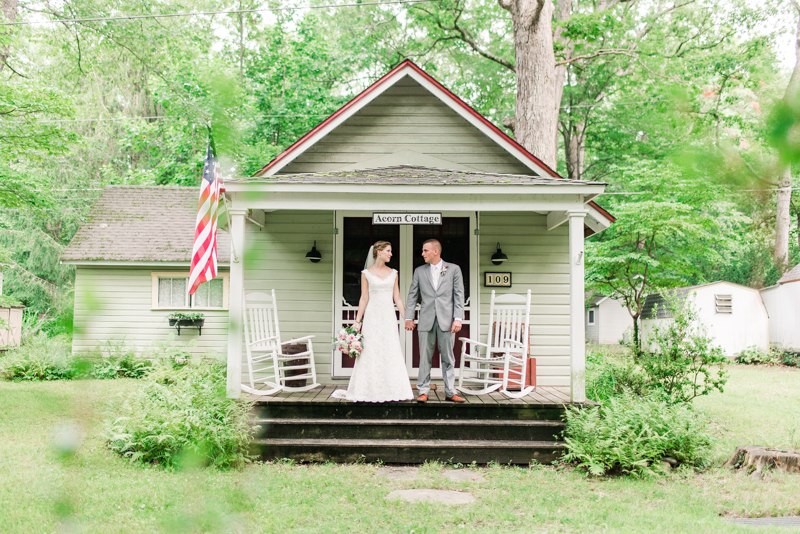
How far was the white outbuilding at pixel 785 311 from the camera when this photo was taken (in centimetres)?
1766

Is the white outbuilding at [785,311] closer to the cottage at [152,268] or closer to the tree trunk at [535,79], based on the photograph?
the tree trunk at [535,79]

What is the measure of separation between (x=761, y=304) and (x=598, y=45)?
9.47 metres

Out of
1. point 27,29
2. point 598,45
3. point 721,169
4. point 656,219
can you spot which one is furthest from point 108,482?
point 598,45

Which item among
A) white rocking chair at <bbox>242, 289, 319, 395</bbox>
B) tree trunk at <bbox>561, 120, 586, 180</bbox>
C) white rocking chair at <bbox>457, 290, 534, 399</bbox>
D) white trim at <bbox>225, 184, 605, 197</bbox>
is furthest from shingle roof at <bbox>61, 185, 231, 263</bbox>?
tree trunk at <bbox>561, 120, 586, 180</bbox>

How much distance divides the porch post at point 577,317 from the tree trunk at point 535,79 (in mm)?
5549

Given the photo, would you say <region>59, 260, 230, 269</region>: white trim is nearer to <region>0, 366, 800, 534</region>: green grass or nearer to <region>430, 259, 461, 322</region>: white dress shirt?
<region>0, 366, 800, 534</region>: green grass

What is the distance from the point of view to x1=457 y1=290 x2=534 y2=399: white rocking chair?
6852mm

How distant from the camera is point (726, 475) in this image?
5.48 m

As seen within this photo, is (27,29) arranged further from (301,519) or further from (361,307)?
(301,519)

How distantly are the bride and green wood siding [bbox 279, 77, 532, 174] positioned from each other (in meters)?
2.22

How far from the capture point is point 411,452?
595 cm

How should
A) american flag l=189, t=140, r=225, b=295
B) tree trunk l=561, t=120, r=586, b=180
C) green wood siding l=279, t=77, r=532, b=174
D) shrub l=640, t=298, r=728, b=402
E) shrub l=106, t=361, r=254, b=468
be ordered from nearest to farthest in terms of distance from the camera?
american flag l=189, t=140, r=225, b=295 → shrub l=106, t=361, r=254, b=468 → shrub l=640, t=298, r=728, b=402 → green wood siding l=279, t=77, r=532, b=174 → tree trunk l=561, t=120, r=586, b=180

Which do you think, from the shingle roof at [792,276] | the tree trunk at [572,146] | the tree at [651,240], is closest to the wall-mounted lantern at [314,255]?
the tree at [651,240]

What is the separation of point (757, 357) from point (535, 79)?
11.4 m
